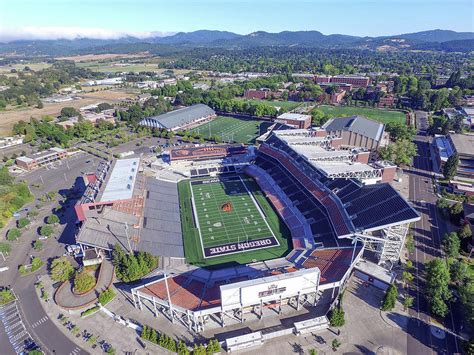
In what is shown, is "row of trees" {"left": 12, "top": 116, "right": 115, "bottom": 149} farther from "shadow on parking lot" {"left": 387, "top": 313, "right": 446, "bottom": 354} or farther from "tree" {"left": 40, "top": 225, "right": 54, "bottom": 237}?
"shadow on parking lot" {"left": 387, "top": 313, "right": 446, "bottom": 354}

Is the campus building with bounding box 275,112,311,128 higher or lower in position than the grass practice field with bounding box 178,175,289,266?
higher

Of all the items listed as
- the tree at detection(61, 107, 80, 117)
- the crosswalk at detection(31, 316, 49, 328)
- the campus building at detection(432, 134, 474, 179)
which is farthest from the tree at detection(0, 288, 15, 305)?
the tree at detection(61, 107, 80, 117)

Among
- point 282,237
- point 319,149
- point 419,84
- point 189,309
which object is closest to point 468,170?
point 319,149

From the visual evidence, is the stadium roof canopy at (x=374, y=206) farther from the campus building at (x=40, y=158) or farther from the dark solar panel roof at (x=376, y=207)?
the campus building at (x=40, y=158)

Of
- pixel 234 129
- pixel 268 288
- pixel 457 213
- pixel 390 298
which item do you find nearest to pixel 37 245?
pixel 268 288

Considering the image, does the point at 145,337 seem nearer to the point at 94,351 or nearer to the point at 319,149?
the point at 94,351
